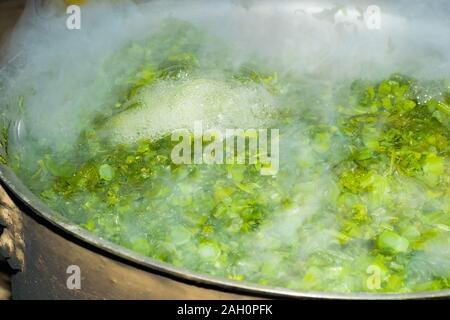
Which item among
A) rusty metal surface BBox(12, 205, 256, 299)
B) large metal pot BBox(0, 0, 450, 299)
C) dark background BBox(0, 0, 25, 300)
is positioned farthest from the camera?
dark background BBox(0, 0, 25, 300)

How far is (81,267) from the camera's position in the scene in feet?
5.98

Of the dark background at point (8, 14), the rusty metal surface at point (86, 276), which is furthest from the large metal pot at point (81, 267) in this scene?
the dark background at point (8, 14)

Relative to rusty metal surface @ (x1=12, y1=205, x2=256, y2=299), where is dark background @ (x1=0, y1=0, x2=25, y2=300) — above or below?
above

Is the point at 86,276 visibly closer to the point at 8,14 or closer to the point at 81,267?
the point at 81,267

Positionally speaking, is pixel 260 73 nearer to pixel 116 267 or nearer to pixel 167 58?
pixel 167 58

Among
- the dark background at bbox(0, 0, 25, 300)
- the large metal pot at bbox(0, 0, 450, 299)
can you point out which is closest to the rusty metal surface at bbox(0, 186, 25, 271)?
the large metal pot at bbox(0, 0, 450, 299)

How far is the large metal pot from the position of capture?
5.17ft

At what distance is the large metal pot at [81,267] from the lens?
158 centimetres

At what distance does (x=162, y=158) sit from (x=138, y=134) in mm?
230

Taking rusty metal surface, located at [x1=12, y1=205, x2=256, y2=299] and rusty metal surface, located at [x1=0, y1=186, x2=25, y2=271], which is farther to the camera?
rusty metal surface, located at [x1=0, y1=186, x2=25, y2=271]

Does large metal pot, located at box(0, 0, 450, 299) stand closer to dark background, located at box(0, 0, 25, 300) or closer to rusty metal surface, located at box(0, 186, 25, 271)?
rusty metal surface, located at box(0, 186, 25, 271)

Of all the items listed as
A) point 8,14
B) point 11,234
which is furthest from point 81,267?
point 8,14

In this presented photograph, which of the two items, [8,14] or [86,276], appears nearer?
[86,276]
